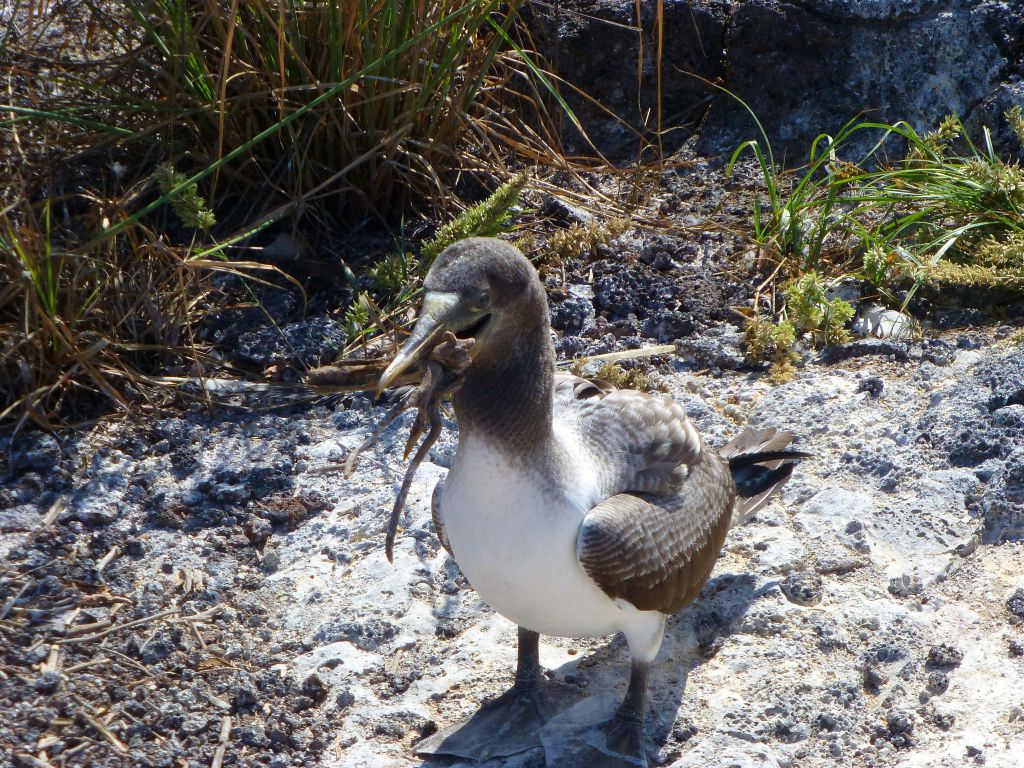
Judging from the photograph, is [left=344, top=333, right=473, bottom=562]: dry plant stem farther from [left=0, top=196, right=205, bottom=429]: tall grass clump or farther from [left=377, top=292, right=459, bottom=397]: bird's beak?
[left=0, top=196, right=205, bottom=429]: tall grass clump

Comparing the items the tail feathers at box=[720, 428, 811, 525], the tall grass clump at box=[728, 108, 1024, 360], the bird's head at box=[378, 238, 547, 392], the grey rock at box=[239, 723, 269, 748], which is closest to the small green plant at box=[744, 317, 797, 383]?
the tall grass clump at box=[728, 108, 1024, 360]

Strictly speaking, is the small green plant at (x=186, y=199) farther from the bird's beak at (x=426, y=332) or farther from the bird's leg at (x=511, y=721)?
the bird's leg at (x=511, y=721)

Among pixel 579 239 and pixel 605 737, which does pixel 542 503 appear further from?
pixel 579 239

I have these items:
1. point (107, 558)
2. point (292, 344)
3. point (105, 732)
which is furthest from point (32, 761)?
point (292, 344)

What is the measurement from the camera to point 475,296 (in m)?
3.10

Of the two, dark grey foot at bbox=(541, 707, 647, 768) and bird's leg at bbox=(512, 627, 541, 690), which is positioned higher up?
bird's leg at bbox=(512, 627, 541, 690)

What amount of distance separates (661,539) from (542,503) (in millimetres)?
437

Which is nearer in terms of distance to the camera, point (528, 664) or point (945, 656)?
point (945, 656)

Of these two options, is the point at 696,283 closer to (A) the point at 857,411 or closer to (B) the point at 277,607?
(A) the point at 857,411

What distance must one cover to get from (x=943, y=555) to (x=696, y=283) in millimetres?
1883

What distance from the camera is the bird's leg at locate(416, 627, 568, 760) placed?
356 centimetres

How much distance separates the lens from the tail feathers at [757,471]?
420 cm

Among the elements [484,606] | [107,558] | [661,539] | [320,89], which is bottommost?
[484,606]


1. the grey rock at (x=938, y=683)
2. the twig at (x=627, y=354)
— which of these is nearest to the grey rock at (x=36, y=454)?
the twig at (x=627, y=354)
